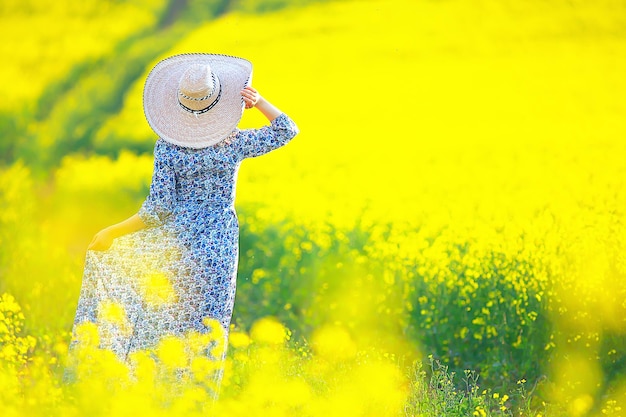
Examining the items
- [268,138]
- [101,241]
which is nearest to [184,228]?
[101,241]

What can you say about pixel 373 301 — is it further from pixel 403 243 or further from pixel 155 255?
pixel 155 255

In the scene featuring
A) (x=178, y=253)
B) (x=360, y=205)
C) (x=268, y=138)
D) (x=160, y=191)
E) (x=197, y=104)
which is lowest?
(x=360, y=205)

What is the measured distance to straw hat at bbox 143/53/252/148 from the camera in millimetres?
4582

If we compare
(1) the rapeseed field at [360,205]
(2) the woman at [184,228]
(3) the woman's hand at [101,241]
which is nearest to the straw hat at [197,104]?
(2) the woman at [184,228]

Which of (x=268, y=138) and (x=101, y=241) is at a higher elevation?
(x=268, y=138)

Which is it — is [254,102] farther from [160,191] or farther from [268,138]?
[160,191]

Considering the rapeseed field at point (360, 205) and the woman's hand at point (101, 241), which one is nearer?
the woman's hand at point (101, 241)

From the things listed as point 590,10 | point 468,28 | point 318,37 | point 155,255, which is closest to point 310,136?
point 318,37

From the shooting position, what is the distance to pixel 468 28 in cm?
783

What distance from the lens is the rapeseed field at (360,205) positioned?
15.2ft

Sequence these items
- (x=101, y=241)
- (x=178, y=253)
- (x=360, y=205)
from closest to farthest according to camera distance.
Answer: (x=101, y=241)
(x=178, y=253)
(x=360, y=205)

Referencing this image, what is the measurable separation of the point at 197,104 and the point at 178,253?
553mm

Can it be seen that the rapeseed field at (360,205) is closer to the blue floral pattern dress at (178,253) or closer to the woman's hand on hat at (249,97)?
the blue floral pattern dress at (178,253)

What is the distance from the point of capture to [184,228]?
4.66m
